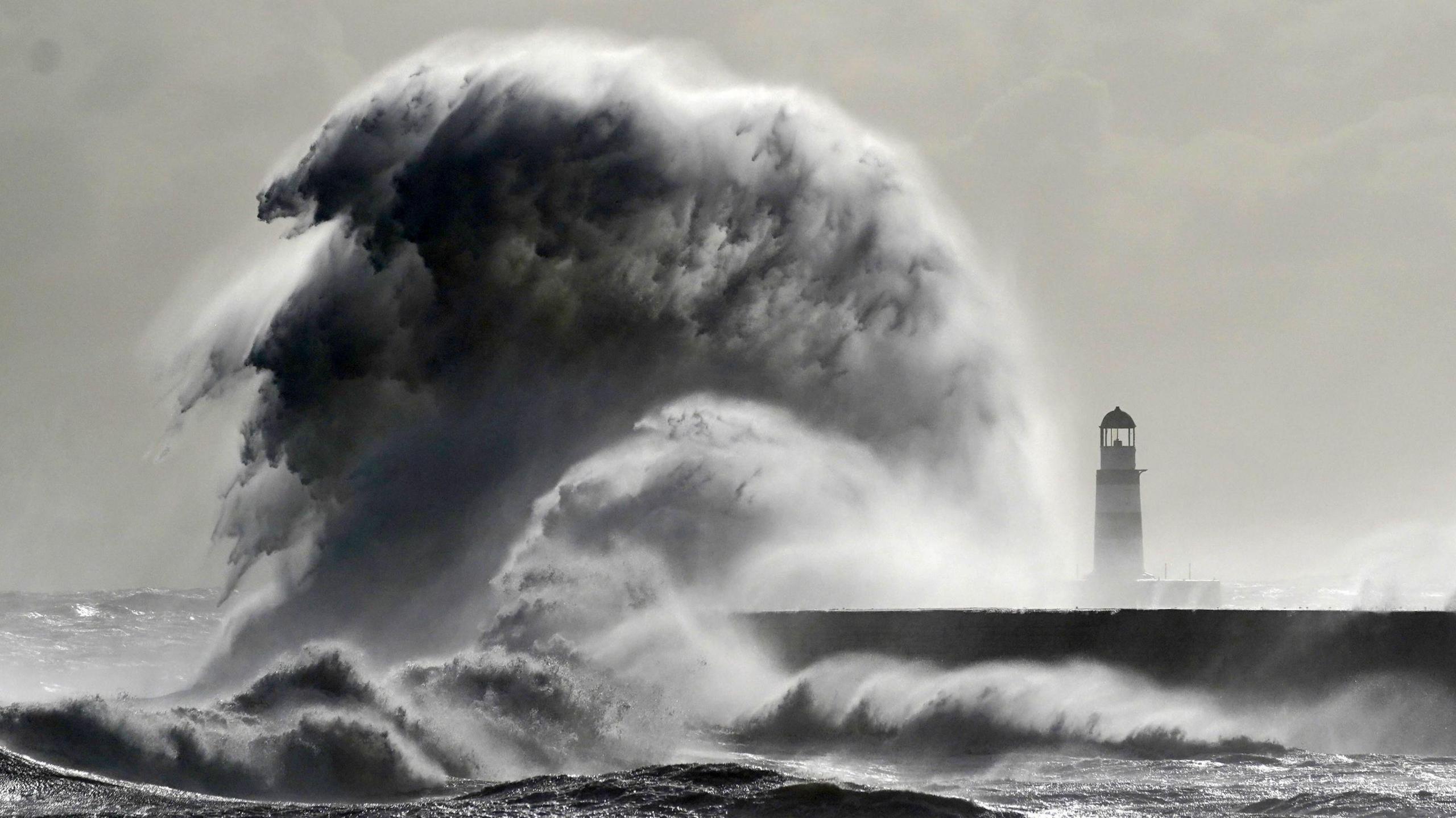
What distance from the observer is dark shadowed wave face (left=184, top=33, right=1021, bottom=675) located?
21.6 metres

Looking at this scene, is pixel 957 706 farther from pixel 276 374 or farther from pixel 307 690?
pixel 276 374

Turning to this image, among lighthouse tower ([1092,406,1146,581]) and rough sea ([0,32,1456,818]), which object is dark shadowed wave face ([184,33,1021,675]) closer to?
rough sea ([0,32,1456,818])

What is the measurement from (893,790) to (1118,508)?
22783 millimetres

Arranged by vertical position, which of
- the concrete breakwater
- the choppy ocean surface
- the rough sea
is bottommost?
the choppy ocean surface

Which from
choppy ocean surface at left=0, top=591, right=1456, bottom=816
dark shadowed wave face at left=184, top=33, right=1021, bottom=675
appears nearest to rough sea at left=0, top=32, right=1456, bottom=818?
dark shadowed wave face at left=184, top=33, right=1021, bottom=675

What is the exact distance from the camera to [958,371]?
23.4 metres

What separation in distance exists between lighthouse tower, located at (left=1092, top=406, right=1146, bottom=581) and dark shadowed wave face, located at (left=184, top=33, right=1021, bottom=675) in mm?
10590

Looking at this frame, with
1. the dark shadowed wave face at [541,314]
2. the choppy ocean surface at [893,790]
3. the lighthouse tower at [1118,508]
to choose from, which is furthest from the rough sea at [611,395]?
the lighthouse tower at [1118,508]

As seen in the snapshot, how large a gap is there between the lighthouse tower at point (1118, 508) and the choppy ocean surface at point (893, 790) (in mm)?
18571

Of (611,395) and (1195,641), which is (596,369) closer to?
(611,395)

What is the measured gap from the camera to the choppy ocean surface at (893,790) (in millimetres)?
11492

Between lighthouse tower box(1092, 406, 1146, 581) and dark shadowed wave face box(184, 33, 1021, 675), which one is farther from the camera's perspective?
lighthouse tower box(1092, 406, 1146, 581)

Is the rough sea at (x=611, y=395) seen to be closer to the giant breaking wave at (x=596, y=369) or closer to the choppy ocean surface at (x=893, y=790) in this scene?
the giant breaking wave at (x=596, y=369)

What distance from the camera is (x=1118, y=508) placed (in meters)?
33.8
